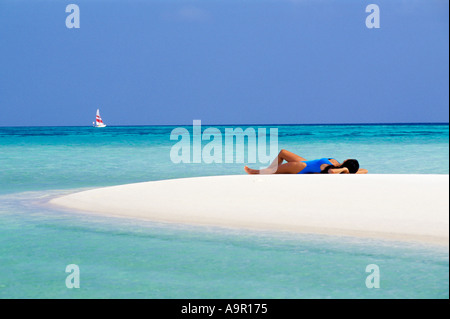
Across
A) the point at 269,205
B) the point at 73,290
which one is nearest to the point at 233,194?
the point at 269,205

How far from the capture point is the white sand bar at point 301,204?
511cm

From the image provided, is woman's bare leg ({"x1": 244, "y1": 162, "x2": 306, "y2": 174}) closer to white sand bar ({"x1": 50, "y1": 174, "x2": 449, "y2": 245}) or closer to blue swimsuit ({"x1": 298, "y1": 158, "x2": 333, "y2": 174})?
blue swimsuit ({"x1": 298, "y1": 158, "x2": 333, "y2": 174})

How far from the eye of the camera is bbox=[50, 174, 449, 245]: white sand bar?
5105 millimetres

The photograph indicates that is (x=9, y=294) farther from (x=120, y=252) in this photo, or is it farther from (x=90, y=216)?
(x=90, y=216)

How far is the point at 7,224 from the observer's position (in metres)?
5.87

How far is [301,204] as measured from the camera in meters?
5.88

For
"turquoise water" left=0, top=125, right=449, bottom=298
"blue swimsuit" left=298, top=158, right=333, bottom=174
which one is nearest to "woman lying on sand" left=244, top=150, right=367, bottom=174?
"blue swimsuit" left=298, top=158, right=333, bottom=174

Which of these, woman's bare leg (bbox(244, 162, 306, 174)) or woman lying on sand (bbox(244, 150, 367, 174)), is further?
woman's bare leg (bbox(244, 162, 306, 174))

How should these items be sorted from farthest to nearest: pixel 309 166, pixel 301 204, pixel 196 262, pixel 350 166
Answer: pixel 309 166 → pixel 350 166 → pixel 301 204 → pixel 196 262

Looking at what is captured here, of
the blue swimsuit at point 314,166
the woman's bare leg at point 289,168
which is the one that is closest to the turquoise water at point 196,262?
the woman's bare leg at point 289,168

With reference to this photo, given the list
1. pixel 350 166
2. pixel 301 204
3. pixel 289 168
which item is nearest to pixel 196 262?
pixel 301 204

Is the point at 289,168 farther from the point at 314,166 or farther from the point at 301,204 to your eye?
the point at 301,204
